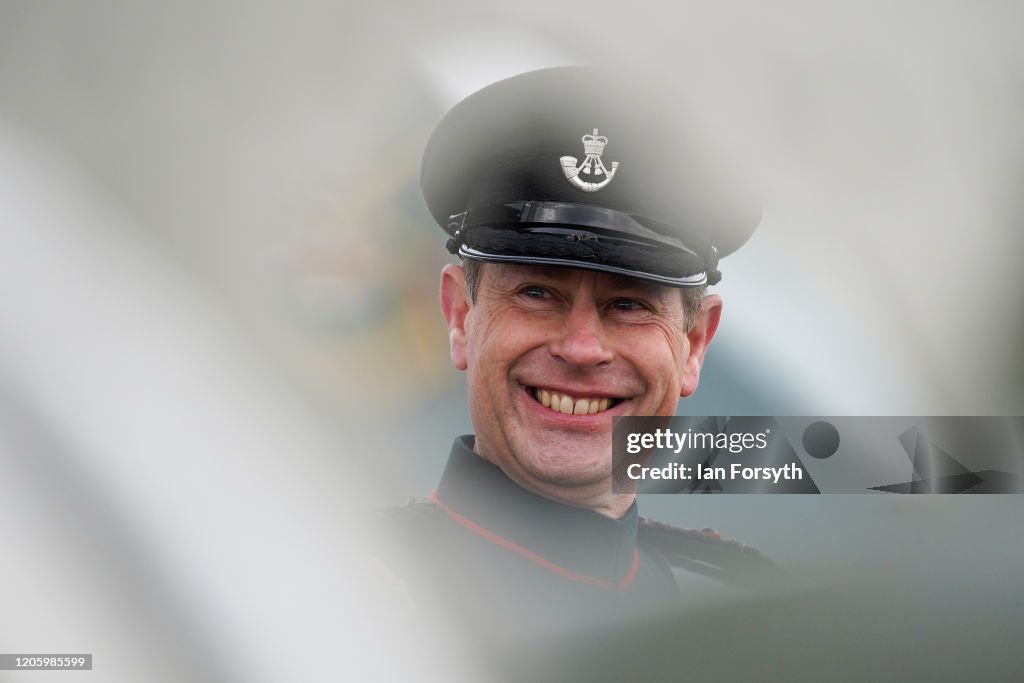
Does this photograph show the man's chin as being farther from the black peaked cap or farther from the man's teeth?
the black peaked cap

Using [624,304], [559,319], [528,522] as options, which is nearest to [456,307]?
[559,319]

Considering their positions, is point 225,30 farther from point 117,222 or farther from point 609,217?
point 609,217

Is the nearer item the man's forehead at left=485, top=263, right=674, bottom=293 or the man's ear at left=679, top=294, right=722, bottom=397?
the man's forehead at left=485, top=263, right=674, bottom=293

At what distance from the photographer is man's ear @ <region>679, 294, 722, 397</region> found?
191 centimetres

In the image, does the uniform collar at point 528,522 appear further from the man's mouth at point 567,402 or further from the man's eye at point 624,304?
the man's eye at point 624,304

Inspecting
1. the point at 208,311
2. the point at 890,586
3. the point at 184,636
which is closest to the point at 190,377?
the point at 208,311

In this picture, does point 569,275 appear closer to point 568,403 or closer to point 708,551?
point 568,403

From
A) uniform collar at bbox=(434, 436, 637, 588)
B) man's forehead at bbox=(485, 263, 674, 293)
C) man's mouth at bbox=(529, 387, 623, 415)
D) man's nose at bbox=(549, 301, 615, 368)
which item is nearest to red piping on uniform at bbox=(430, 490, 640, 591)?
uniform collar at bbox=(434, 436, 637, 588)

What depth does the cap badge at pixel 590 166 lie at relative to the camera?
181 cm

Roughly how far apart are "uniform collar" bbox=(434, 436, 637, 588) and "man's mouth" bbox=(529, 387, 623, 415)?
6.5 inches

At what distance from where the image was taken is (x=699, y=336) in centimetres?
192

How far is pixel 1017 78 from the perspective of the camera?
6.45ft

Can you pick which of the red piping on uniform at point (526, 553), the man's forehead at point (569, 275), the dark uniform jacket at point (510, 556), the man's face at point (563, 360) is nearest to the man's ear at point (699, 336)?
the man's face at point (563, 360)

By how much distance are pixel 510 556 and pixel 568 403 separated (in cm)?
33
